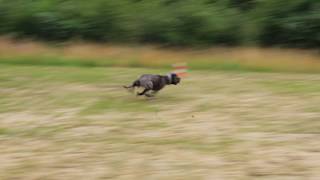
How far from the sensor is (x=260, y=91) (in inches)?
358

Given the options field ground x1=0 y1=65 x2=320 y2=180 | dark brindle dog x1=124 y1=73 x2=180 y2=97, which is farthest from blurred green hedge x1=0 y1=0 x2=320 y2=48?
dark brindle dog x1=124 y1=73 x2=180 y2=97

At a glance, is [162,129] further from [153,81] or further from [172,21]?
[172,21]

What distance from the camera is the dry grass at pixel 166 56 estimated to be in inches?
472

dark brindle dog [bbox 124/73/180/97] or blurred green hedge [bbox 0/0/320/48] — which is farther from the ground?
blurred green hedge [bbox 0/0/320/48]

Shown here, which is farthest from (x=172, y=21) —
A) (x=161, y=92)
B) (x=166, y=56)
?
(x=161, y=92)

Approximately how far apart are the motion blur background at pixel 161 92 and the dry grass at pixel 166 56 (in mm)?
32

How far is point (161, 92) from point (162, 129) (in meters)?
1.96

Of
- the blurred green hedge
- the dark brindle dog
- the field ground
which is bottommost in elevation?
the field ground

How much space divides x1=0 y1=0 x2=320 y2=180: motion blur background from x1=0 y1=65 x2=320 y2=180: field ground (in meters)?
0.01

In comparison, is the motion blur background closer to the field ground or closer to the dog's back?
the field ground

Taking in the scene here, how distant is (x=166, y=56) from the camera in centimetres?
1305

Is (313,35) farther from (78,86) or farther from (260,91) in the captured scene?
(78,86)

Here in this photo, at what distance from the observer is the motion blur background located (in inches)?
226

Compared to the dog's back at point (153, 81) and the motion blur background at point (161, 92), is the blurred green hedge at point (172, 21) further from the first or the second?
the dog's back at point (153, 81)
